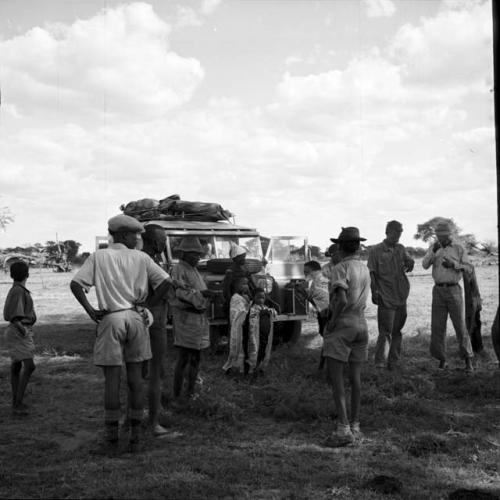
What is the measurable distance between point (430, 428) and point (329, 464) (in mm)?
1401

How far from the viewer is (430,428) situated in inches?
212

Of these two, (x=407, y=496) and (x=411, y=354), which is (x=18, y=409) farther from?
(x=411, y=354)

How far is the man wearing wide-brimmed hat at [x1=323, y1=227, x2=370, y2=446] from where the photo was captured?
500cm

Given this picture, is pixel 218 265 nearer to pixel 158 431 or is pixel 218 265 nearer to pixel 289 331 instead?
pixel 289 331

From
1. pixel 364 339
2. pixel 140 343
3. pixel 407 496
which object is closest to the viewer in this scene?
pixel 407 496

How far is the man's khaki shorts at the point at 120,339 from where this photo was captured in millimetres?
4570

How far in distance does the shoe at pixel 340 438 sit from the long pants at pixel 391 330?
3156 mm

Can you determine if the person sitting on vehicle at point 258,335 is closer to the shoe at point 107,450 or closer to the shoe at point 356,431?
the shoe at point 356,431

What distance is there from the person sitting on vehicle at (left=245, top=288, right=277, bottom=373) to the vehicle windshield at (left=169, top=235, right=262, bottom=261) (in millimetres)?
2451

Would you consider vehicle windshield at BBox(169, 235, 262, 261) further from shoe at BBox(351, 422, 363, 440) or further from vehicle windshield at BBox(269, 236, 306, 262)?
shoe at BBox(351, 422, 363, 440)

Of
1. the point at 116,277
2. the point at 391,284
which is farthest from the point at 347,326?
the point at 391,284

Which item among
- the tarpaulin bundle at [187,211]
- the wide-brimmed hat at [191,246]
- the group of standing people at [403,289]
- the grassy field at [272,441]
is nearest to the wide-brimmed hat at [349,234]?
the wide-brimmed hat at [191,246]

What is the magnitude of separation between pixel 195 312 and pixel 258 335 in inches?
78.8

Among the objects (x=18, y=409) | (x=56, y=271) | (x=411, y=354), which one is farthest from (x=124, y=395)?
(x=56, y=271)
